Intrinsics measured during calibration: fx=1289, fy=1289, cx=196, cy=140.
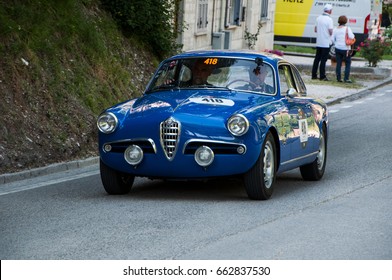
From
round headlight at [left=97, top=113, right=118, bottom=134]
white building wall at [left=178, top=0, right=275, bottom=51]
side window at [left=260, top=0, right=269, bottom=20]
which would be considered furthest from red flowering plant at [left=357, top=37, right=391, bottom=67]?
round headlight at [left=97, top=113, right=118, bottom=134]

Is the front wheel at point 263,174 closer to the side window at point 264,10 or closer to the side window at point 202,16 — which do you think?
the side window at point 202,16

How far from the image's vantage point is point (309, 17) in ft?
145

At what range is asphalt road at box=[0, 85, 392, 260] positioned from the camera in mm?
9773

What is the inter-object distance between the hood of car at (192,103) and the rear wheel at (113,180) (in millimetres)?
623

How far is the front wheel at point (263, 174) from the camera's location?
12533 mm

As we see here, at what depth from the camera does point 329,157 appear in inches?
689

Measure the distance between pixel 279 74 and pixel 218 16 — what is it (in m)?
21.0

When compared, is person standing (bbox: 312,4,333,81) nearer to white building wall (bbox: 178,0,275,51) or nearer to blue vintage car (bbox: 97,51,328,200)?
white building wall (bbox: 178,0,275,51)

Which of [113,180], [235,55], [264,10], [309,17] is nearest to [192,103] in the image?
[113,180]

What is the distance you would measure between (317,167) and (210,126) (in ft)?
9.41

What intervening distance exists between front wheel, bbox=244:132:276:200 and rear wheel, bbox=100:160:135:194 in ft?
4.20

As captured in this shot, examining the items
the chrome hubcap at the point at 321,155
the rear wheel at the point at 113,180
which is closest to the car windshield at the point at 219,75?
the rear wheel at the point at 113,180

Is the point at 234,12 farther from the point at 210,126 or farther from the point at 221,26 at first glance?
the point at 210,126
